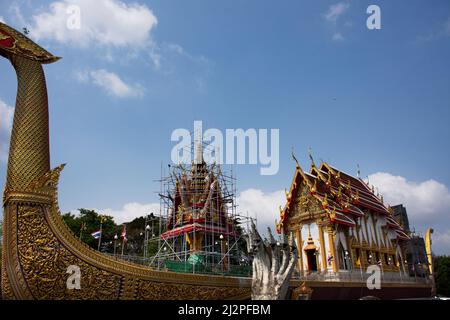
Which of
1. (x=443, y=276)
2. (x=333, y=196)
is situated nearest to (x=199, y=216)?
(x=333, y=196)

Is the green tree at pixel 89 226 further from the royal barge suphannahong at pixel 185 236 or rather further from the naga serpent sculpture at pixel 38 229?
the naga serpent sculpture at pixel 38 229

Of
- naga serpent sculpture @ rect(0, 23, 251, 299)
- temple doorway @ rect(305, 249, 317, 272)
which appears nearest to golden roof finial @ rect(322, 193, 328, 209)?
temple doorway @ rect(305, 249, 317, 272)

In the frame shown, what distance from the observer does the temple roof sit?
69.2ft

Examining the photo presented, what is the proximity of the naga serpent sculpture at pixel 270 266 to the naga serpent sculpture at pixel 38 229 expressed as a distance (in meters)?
3.46

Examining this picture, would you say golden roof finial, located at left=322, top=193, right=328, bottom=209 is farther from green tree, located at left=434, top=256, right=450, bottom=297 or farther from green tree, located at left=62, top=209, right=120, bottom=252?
green tree, located at left=434, top=256, right=450, bottom=297

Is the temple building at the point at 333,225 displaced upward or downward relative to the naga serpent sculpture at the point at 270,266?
upward

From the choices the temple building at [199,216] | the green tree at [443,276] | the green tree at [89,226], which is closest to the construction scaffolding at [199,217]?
the temple building at [199,216]

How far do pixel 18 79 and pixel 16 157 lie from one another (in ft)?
8.25

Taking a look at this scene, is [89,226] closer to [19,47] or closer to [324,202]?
[324,202]

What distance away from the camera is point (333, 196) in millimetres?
22312

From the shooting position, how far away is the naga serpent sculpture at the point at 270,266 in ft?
42.3

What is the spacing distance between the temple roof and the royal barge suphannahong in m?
0.07

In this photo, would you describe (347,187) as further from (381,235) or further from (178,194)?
(178,194)
